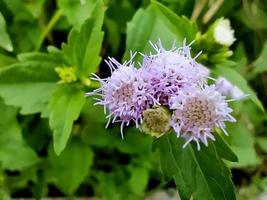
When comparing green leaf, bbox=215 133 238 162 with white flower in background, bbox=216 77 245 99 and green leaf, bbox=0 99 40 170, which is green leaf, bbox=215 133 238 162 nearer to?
white flower in background, bbox=216 77 245 99

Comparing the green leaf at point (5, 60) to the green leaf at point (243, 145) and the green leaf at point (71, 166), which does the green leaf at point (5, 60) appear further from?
the green leaf at point (243, 145)

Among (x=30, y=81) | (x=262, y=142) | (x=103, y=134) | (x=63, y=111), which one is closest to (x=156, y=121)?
(x=63, y=111)

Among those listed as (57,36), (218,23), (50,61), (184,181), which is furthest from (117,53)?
(184,181)

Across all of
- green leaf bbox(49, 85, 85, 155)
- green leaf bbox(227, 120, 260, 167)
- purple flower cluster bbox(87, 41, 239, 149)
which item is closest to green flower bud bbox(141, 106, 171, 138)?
purple flower cluster bbox(87, 41, 239, 149)

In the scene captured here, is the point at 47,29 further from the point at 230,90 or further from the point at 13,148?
the point at 230,90

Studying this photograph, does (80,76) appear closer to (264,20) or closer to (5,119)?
(5,119)

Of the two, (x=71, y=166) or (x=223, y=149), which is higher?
(x=223, y=149)

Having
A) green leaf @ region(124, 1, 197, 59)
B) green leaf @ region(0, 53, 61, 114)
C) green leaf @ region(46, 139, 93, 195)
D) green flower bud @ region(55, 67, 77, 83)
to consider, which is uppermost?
→ green leaf @ region(124, 1, 197, 59)
